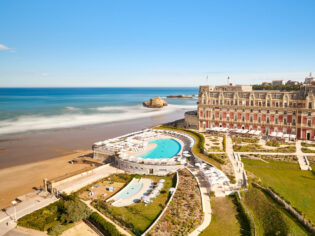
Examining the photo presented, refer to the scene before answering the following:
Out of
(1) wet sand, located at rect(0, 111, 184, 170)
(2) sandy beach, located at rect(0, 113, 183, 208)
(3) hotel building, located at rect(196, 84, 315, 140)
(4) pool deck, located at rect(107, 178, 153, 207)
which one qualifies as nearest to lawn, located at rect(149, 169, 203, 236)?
(4) pool deck, located at rect(107, 178, 153, 207)

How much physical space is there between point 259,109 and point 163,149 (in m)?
30.3

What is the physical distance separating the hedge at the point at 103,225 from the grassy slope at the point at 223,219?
9.85m

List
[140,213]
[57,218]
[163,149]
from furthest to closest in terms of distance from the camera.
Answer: [163,149] < [57,218] < [140,213]

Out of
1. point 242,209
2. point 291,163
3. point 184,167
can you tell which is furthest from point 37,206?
point 291,163

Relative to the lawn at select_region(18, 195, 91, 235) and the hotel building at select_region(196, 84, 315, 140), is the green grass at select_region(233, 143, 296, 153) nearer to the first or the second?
the hotel building at select_region(196, 84, 315, 140)

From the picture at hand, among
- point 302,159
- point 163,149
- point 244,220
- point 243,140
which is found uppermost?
point 243,140

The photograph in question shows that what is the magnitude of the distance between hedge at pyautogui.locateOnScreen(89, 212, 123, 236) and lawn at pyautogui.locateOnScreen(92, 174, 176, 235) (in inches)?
53.7

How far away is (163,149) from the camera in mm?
54688

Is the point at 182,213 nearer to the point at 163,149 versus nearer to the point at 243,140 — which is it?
the point at 163,149

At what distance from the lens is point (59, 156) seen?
58.3 metres

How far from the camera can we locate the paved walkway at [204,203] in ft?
85.7

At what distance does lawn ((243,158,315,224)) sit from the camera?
30.7m

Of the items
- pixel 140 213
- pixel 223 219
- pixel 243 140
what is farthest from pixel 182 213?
pixel 243 140

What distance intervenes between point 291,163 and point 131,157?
30.8 metres
